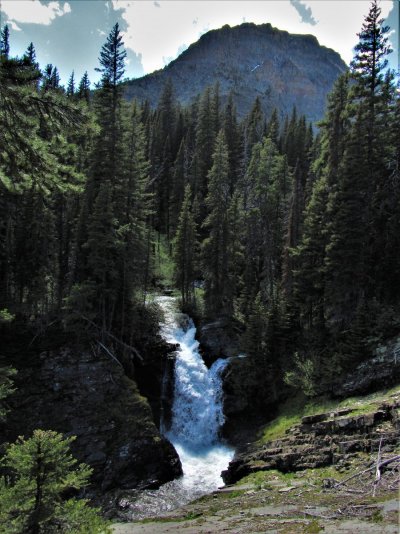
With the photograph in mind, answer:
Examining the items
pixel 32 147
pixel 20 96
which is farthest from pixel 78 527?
pixel 20 96

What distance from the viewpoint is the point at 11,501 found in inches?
339

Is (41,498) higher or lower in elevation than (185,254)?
lower

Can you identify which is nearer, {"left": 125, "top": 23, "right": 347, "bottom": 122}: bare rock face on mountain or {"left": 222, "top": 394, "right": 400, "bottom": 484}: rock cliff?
{"left": 222, "top": 394, "right": 400, "bottom": 484}: rock cliff

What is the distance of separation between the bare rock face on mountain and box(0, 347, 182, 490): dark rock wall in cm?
12106

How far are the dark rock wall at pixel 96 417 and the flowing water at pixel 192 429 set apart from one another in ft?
3.90

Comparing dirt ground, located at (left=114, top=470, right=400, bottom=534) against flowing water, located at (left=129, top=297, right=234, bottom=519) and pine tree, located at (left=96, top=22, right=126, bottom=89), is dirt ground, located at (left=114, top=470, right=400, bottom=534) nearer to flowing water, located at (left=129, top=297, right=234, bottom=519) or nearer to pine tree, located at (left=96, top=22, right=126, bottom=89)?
flowing water, located at (left=129, top=297, right=234, bottom=519)

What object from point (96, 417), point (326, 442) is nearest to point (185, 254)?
point (96, 417)

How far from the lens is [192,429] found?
27.3m

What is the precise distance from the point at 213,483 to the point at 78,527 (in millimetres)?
14951

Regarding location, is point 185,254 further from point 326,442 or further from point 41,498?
point 41,498

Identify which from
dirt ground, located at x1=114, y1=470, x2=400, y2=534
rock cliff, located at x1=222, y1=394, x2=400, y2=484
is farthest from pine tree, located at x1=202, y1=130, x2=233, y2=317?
dirt ground, located at x1=114, y1=470, x2=400, y2=534

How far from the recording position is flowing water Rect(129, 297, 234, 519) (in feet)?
66.8

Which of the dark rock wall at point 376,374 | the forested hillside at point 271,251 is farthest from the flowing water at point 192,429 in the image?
the dark rock wall at point 376,374

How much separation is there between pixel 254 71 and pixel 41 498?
504 feet
